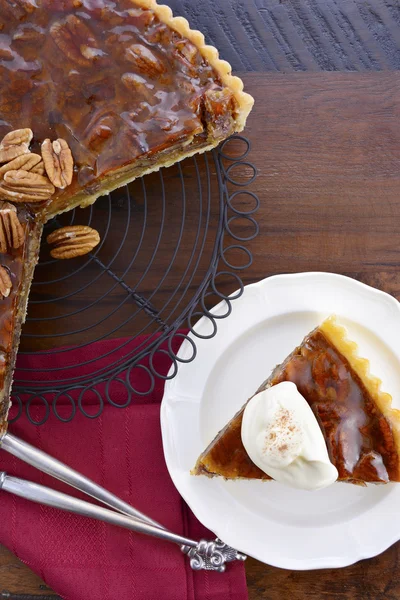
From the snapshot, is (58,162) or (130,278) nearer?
(58,162)

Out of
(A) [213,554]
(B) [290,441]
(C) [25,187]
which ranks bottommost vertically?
(A) [213,554]

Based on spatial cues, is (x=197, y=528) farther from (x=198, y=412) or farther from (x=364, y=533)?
(x=364, y=533)

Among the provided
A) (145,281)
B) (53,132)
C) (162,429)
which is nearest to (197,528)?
(162,429)

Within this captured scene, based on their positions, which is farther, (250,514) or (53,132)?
(250,514)

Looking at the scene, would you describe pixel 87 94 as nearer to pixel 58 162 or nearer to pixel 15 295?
pixel 58 162

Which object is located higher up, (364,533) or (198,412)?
(198,412)

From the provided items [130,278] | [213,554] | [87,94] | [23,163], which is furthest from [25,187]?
[213,554]

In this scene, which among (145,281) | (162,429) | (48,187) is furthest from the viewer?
(145,281)

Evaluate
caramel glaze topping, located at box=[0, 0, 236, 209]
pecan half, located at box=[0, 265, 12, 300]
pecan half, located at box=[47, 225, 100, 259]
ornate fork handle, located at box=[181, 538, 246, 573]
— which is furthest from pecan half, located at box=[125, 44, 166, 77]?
ornate fork handle, located at box=[181, 538, 246, 573]
